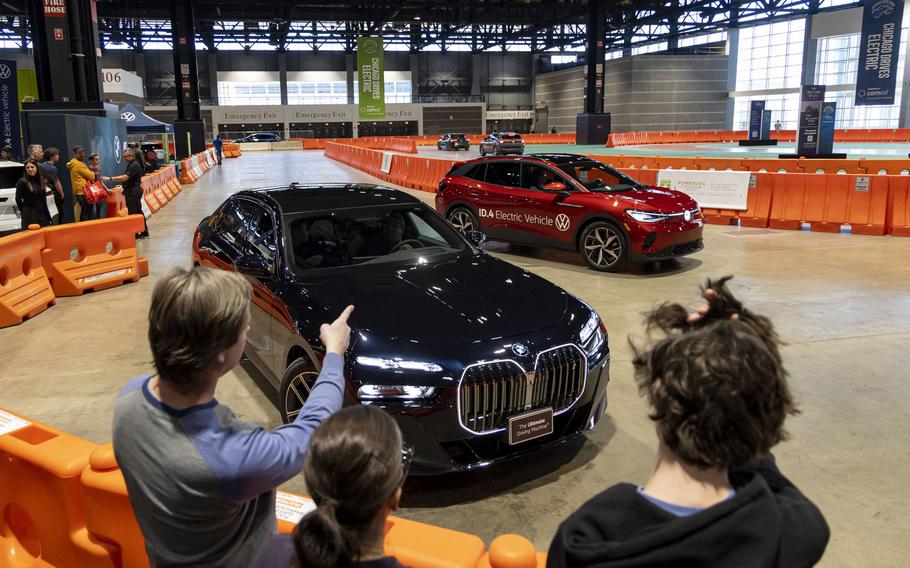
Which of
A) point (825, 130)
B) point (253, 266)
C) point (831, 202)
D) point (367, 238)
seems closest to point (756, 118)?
point (825, 130)

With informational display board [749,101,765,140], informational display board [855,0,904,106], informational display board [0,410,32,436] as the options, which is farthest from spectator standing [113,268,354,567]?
informational display board [749,101,765,140]

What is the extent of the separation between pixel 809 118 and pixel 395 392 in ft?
81.9

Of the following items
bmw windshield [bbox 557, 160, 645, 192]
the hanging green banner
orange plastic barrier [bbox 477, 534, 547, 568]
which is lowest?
orange plastic barrier [bbox 477, 534, 547, 568]

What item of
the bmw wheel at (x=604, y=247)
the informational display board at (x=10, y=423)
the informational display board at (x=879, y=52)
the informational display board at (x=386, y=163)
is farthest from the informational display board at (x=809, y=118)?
the informational display board at (x=10, y=423)

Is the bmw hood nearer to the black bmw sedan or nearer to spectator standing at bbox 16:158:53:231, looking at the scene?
the black bmw sedan

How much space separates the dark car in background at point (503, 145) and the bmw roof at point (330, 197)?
31986 mm

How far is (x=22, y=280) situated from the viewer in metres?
8.31

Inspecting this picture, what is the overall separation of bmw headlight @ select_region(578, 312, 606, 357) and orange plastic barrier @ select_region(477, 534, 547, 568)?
7.71 ft

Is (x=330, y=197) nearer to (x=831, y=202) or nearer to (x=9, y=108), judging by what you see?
(x=831, y=202)

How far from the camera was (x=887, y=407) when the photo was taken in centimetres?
521

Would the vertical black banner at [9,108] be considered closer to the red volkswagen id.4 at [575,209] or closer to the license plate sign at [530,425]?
the red volkswagen id.4 at [575,209]

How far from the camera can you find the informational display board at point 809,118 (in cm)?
2403

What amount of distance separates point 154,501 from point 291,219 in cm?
385

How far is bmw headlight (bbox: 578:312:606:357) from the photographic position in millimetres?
4414
